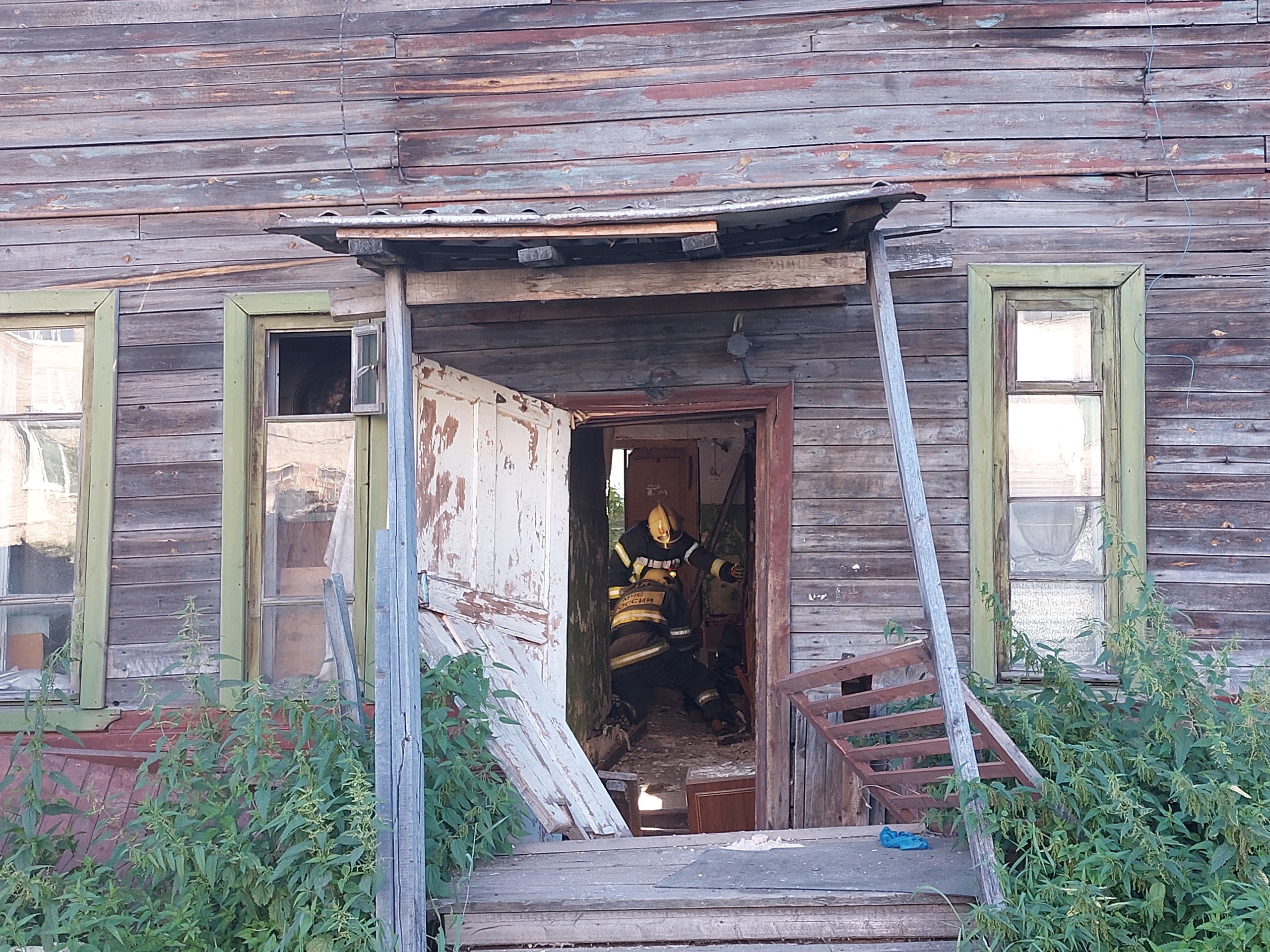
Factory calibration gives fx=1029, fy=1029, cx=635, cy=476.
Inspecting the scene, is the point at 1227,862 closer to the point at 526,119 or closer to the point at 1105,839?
the point at 1105,839

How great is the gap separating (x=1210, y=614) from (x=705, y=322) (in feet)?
8.98

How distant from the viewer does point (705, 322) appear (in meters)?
5.06

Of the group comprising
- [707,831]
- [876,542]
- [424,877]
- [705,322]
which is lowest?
[707,831]

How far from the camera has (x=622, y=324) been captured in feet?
16.8

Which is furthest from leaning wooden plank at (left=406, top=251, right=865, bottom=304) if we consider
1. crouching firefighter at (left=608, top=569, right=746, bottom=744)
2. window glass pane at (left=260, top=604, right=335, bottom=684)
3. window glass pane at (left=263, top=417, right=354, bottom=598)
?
crouching firefighter at (left=608, top=569, right=746, bottom=744)

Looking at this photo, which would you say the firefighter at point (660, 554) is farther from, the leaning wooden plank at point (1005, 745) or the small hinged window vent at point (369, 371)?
the leaning wooden plank at point (1005, 745)

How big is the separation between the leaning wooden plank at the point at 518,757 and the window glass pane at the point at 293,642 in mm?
735

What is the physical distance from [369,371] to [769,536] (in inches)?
82.8

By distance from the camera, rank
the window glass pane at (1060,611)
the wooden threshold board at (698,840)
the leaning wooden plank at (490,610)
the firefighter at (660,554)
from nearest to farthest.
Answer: the wooden threshold board at (698,840) < the leaning wooden plank at (490,610) < the window glass pane at (1060,611) < the firefighter at (660,554)

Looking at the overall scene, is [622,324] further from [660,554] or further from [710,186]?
[660,554]

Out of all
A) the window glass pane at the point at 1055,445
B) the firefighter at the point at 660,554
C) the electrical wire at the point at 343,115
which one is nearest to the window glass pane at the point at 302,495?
the electrical wire at the point at 343,115

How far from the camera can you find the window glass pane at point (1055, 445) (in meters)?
4.94

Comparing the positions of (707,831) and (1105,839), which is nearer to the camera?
(1105,839)

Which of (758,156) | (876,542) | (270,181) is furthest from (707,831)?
(270,181)
